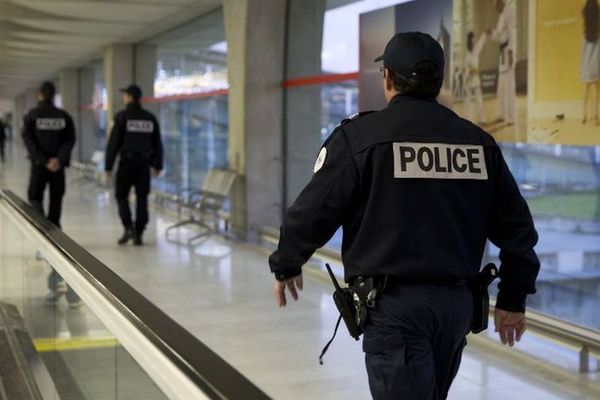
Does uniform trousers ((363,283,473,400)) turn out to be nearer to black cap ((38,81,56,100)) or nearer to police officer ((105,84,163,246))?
black cap ((38,81,56,100))

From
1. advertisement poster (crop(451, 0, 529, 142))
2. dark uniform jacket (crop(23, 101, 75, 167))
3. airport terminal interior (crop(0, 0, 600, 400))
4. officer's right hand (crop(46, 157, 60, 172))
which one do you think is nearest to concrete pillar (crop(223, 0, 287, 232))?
airport terminal interior (crop(0, 0, 600, 400))

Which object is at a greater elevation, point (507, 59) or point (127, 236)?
point (507, 59)

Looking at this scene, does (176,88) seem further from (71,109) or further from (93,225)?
(71,109)

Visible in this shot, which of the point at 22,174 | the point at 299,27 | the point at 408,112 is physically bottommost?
the point at 22,174

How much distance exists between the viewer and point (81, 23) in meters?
14.3

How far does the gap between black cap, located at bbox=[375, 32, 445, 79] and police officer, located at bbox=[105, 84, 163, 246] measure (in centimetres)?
708

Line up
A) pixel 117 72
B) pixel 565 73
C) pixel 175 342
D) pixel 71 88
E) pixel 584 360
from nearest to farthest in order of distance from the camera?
pixel 175 342, pixel 584 360, pixel 565 73, pixel 117 72, pixel 71 88

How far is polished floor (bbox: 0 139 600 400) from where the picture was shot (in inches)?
170

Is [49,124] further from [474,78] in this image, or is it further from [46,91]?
[474,78]

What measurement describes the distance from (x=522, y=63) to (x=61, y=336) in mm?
3271

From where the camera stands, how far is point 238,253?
924 centimetres

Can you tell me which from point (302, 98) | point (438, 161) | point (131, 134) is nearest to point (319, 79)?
point (302, 98)

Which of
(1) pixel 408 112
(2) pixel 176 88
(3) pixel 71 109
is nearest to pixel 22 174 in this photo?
(3) pixel 71 109

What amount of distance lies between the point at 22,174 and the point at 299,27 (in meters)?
15.2
